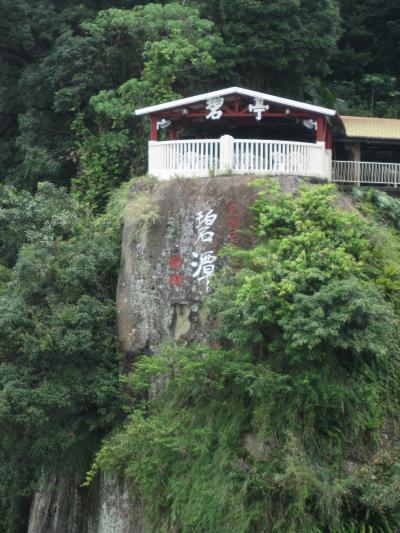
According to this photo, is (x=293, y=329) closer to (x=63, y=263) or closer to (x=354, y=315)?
(x=354, y=315)

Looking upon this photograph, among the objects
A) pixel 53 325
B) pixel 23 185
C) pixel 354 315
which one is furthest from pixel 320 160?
pixel 23 185

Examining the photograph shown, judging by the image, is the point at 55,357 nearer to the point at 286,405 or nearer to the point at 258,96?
the point at 286,405

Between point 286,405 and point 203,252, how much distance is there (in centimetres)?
330

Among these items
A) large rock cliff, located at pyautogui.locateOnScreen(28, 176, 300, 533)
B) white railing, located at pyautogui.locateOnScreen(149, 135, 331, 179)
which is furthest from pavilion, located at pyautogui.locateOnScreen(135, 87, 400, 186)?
large rock cliff, located at pyautogui.locateOnScreen(28, 176, 300, 533)

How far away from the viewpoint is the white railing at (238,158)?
47.5 feet

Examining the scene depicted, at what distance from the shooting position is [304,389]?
11203mm

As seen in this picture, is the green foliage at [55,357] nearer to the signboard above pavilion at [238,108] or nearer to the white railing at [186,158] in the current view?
the white railing at [186,158]

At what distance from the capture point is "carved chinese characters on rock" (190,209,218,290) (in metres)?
13.6

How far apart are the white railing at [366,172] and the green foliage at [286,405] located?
573 centimetres

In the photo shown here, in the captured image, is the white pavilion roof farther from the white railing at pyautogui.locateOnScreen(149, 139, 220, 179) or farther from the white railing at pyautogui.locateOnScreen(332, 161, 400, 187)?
the white railing at pyautogui.locateOnScreen(332, 161, 400, 187)

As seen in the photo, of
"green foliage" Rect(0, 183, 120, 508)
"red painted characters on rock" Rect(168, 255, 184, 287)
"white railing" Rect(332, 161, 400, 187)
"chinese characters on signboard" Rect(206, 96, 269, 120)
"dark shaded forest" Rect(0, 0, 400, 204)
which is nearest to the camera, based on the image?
"green foliage" Rect(0, 183, 120, 508)

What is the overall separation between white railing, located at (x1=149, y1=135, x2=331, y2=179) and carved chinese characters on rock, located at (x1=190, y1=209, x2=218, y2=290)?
0.99m

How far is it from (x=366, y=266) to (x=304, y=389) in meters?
2.57

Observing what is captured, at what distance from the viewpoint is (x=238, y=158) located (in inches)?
573
